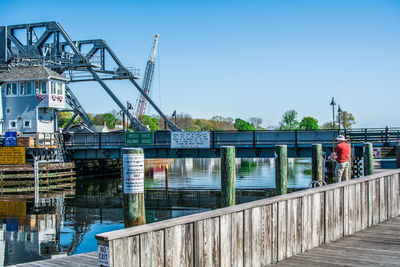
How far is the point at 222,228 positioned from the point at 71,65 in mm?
49233

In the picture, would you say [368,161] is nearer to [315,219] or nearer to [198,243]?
[315,219]

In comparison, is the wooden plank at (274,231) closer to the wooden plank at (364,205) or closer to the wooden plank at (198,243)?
the wooden plank at (198,243)

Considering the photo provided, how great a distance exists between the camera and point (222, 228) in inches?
265

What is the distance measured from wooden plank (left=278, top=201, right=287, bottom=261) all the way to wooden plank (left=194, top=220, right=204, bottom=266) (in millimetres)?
1982

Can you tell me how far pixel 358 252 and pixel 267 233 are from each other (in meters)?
2.07

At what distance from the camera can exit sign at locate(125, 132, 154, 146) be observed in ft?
129

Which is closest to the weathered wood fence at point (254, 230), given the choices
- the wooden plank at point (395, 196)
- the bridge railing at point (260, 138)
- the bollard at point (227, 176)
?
the wooden plank at point (395, 196)

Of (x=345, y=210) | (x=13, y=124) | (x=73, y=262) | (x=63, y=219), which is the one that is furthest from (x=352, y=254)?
(x=13, y=124)

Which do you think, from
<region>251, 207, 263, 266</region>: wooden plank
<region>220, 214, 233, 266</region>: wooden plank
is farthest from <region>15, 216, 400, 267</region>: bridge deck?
<region>220, 214, 233, 266</region>: wooden plank

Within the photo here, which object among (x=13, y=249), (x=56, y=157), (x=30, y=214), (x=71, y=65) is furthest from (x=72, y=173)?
(x=13, y=249)

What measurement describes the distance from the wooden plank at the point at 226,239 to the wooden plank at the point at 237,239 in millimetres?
72

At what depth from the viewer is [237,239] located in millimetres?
7039

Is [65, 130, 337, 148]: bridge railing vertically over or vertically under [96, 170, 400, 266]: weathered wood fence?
over

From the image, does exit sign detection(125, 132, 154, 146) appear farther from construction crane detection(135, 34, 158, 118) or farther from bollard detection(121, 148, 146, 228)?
construction crane detection(135, 34, 158, 118)
